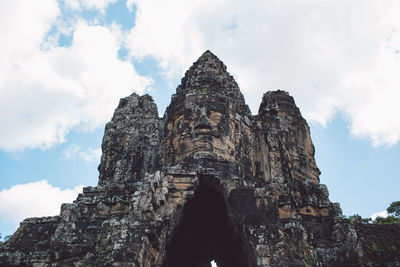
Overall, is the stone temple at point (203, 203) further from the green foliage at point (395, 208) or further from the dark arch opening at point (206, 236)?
the green foliage at point (395, 208)

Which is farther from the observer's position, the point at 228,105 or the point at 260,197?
the point at 228,105

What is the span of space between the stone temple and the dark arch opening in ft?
0.18

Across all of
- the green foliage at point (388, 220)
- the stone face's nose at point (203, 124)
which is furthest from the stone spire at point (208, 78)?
the green foliage at point (388, 220)

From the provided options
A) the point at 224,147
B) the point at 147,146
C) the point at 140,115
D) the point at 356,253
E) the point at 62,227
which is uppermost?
the point at 140,115

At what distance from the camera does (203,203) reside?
599 inches

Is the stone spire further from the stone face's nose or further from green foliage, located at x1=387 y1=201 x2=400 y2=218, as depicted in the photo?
green foliage, located at x1=387 y1=201 x2=400 y2=218

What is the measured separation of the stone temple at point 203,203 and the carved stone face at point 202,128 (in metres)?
0.04

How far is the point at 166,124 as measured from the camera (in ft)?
53.8

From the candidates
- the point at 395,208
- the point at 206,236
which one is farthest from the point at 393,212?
the point at 206,236

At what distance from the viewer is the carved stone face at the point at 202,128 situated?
569 inches

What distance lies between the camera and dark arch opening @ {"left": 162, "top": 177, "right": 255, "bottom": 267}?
13966 millimetres

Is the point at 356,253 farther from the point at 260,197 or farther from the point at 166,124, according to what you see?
the point at 166,124

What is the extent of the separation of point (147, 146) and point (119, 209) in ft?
13.7

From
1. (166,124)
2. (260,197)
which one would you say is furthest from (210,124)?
(260,197)
